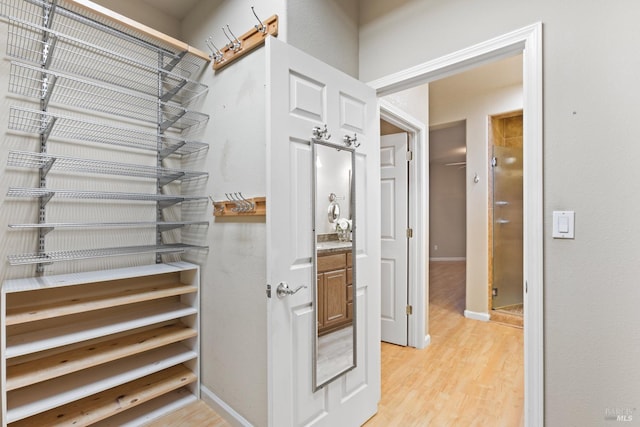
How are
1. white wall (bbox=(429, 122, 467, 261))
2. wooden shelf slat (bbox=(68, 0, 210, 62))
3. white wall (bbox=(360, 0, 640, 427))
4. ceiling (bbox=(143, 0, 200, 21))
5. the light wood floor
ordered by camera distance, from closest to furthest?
white wall (bbox=(360, 0, 640, 427))
wooden shelf slat (bbox=(68, 0, 210, 62))
the light wood floor
ceiling (bbox=(143, 0, 200, 21))
white wall (bbox=(429, 122, 467, 261))

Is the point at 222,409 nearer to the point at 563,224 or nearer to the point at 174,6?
the point at 563,224

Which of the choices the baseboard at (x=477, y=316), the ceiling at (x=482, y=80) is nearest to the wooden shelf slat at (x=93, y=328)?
the baseboard at (x=477, y=316)

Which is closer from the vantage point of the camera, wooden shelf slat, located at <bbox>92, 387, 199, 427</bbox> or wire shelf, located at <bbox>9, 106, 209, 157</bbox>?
wire shelf, located at <bbox>9, 106, 209, 157</bbox>

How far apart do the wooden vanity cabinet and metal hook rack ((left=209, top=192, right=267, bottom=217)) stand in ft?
1.33

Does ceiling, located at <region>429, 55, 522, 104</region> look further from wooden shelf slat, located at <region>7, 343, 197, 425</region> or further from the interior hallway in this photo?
wooden shelf slat, located at <region>7, 343, 197, 425</region>

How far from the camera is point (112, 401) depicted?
5.73 ft

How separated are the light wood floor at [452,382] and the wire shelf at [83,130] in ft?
5.79

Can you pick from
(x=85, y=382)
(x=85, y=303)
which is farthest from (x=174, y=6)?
(x=85, y=382)

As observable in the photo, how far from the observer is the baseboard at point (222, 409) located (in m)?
1.75

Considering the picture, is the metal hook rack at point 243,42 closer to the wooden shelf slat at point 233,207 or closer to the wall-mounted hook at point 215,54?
the wall-mounted hook at point 215,54

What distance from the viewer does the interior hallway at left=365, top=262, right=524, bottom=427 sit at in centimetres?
192

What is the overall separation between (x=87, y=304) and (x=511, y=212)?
14.1 ft

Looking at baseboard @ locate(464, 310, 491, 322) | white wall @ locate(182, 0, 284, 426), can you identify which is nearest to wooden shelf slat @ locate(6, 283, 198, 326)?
white wall @ locate(182, 0, 284, 426)

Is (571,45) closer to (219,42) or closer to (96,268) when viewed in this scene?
(219,42)
